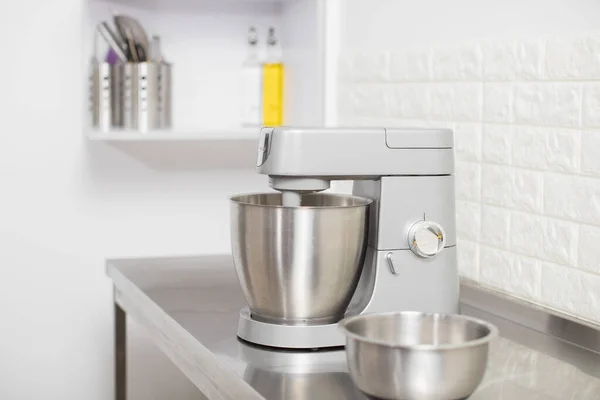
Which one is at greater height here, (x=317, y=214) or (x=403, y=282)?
(x=317, y=214)

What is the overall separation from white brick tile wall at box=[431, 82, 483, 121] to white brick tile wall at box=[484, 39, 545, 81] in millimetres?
52

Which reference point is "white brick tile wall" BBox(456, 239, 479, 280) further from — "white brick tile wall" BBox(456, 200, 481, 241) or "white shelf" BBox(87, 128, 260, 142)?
"white shelf" BBox(87, 128, 260, 142)

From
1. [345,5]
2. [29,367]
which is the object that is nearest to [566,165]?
[345,5]

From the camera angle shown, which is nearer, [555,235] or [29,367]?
[555,235]

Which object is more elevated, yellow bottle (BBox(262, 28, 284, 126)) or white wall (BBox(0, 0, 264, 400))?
yellow bottle (BBox(262, 28, 284, 126))

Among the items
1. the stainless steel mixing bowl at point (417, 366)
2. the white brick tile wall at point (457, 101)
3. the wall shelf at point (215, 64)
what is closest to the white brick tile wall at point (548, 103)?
the white brick tile wall at point (457, 101)

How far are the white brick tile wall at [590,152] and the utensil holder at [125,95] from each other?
1.21 meters

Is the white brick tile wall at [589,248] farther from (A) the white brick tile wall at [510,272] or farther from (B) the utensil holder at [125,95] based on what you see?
(B) the utensil holder at [125,95]

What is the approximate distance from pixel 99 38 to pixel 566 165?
4.46 ft

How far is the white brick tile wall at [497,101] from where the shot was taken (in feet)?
5.07

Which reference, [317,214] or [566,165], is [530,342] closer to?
[566,165]

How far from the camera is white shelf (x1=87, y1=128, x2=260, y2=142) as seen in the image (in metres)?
2.15

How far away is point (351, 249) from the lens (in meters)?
1.26

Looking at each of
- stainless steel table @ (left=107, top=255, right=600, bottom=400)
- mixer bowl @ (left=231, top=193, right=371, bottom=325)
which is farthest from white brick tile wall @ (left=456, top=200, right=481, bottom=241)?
mixer bowl @ (left=231, top=193, right=371, bottom=325)
